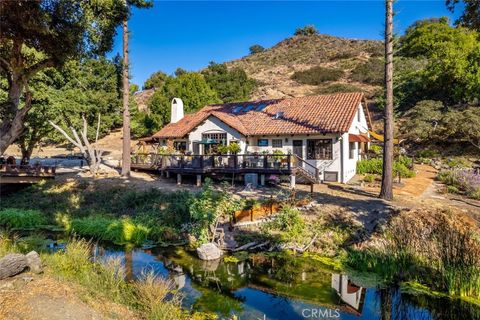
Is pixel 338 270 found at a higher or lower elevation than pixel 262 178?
lower

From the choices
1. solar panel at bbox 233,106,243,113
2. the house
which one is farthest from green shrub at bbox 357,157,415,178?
solar panel at bbox 233,106,243,113

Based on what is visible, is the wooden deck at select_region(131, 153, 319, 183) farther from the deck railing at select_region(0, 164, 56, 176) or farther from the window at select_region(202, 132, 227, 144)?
the deck railing at select_region(0, 164, 56, 176)

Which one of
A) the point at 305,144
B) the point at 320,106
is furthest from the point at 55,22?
the point at 320,106

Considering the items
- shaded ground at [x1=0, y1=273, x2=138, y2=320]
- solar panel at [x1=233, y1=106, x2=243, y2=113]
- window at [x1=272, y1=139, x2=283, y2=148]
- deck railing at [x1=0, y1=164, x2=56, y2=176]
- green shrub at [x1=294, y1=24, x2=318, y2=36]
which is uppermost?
green shrub at [x1=294, y1=24, x2=318, y2=36]

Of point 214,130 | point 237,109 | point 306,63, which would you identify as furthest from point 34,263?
point 306,63

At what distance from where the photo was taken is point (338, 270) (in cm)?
956

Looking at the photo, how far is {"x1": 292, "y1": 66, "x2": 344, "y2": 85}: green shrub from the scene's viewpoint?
188ft

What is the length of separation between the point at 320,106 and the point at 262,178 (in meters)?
7.56

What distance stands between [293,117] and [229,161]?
617 cm

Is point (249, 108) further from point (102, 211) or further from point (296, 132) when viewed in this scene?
point (102, 211)

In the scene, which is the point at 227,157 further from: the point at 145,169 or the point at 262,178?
the point at 145,169

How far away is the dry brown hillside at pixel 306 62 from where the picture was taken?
52806mm

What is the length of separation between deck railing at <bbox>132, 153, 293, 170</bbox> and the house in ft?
1.54

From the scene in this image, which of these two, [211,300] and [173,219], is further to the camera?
[173,219]
